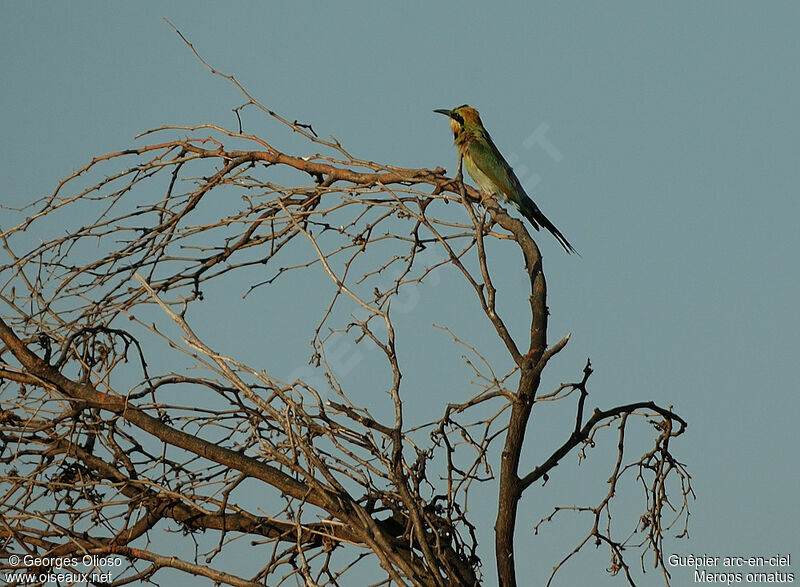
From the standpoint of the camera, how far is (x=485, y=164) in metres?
4.59

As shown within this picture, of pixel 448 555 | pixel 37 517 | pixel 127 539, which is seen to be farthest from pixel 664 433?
pixel 37 517

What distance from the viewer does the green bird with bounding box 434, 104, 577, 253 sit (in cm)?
446

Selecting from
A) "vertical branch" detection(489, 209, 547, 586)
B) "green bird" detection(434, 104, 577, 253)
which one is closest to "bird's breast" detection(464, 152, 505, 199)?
"green bird" detection(434, 104, 577, 253)

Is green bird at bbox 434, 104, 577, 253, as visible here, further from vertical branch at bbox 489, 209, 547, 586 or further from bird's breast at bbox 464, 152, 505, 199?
vertical branch at bbox 489, 209, 547, 586

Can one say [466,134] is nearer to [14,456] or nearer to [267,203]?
[267,203]

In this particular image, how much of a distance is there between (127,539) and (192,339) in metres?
0.76

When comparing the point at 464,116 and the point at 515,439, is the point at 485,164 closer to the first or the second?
the point at 464,116

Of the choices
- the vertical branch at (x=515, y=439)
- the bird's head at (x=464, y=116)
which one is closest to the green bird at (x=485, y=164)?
the bird's head at (x=464, y=116)

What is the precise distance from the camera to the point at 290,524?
104 inches

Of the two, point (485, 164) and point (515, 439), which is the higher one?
point (485, 164)

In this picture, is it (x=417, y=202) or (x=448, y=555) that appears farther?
(x=417, y=202)

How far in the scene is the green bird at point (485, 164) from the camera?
4.46 metres

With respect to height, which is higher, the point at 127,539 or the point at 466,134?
the point at 466,134

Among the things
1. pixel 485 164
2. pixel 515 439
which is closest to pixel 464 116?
pixel 485 164
